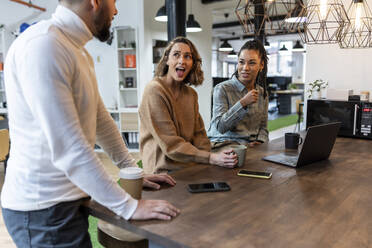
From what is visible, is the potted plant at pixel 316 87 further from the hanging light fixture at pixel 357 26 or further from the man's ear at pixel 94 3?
the man's ear at pixel 94 3

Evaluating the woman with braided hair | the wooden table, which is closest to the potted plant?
the woman with braided hair

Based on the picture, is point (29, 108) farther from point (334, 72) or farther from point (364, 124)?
point (334, 72)

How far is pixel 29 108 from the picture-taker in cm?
92

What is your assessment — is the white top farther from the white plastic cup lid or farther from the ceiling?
the ceiling

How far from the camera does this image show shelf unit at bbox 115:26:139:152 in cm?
599

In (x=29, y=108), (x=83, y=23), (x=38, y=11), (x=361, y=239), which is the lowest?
(x=361, y=239)

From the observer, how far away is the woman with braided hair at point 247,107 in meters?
2.38

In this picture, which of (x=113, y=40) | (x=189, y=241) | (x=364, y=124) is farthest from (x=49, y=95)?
(x=113, y=40)

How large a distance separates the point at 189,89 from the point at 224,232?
4.20ft

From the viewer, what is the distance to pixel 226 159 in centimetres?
158

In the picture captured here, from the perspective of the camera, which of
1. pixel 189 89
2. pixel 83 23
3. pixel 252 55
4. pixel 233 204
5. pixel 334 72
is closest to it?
pixel 83 23

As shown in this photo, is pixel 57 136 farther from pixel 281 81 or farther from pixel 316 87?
pixel 281 81

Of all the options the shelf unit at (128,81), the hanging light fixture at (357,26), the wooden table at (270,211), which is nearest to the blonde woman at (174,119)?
the wooden table at (270,211)

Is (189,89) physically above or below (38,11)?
below
